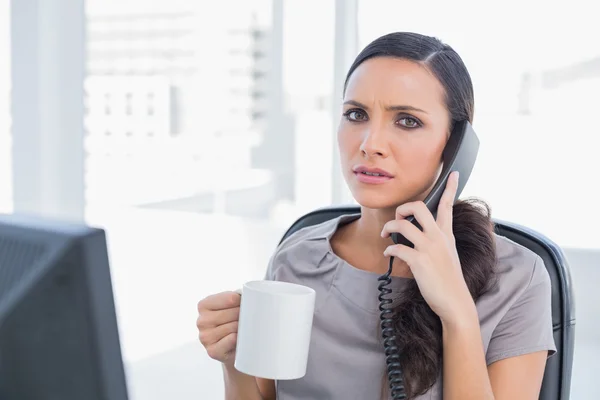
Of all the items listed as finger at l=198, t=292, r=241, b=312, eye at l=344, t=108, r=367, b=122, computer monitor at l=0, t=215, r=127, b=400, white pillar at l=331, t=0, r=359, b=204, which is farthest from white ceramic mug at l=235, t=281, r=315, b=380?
white pillar at l=331, t=0, r=359, b=204

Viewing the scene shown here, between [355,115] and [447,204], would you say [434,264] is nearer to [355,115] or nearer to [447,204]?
[447,204]

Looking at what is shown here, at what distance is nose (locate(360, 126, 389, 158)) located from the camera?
4.09 feet

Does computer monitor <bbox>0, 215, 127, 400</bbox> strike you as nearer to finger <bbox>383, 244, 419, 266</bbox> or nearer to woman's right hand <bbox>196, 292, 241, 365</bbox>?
woman's right hand <bbox>196, 292, 241, 365</bbox>

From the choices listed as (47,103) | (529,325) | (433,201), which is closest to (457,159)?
(433,201)

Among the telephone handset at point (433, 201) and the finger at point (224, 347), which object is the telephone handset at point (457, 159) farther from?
the finger at point (224, 347)

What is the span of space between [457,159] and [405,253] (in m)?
0.24

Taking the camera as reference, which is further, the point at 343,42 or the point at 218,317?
the point at 343,42

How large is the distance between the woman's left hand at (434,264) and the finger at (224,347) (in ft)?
0.87

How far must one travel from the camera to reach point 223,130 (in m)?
3.72

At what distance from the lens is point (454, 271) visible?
1108 mm

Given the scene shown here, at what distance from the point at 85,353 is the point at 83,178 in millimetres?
2533

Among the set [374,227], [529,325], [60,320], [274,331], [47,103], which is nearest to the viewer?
[60,320]

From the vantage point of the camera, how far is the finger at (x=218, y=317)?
109 centimetres

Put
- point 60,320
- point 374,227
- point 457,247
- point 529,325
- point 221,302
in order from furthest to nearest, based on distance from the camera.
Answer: point 374,227
point 457,247
point 529,325
point 221,302
point 60,320
